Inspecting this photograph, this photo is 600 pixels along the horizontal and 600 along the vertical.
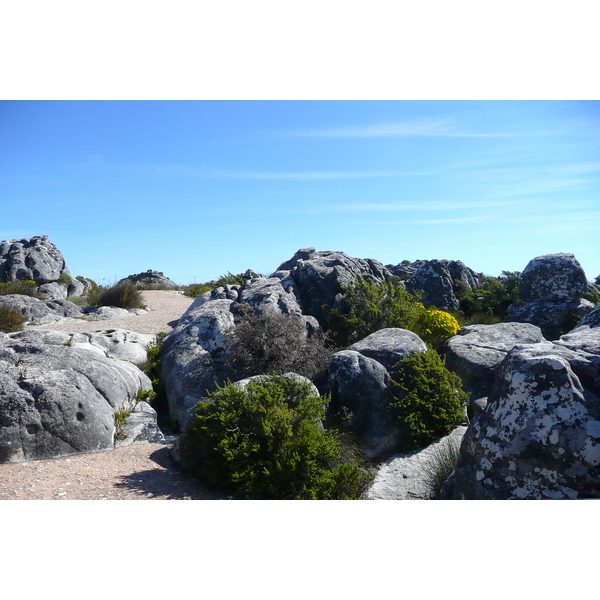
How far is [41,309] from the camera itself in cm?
1952

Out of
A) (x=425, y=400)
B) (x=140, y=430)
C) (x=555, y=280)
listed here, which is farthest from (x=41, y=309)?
(x=555, y=280)

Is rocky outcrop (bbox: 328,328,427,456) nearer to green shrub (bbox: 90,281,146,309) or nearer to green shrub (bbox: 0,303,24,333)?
green shrub (bbox: 0,303,24,333)

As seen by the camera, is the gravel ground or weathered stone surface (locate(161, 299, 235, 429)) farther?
weathered stone surface (locate(161, 299, 235, 429))

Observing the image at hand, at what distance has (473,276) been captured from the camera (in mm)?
24109

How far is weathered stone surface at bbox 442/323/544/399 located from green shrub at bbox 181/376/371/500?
4792 mm

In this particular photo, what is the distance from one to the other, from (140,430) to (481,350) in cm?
798

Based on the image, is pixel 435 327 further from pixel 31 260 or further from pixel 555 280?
pixel 31 260

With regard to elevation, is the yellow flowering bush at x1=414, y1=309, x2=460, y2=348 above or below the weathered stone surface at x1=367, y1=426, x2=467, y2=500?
above

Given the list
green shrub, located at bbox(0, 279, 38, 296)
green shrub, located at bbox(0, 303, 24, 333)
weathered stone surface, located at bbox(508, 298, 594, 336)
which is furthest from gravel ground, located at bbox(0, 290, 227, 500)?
green shrub, located at bbox(0, 279, 38, 296)

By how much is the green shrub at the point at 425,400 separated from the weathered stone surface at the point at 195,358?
3.94 metres

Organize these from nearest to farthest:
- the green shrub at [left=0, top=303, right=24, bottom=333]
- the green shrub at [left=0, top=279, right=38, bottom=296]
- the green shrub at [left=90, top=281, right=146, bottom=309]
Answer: the green shrub at [left=0, top=303, right=24, bottom=333] < the green shrub at [left=0, top=279, right=38, bottom=296] < the green shrub at [left=90, top=281, right=146, bottom=309]

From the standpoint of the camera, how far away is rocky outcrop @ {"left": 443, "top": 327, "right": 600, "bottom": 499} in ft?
14.4

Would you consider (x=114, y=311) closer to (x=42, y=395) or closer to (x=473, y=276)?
(x=42, y=395)

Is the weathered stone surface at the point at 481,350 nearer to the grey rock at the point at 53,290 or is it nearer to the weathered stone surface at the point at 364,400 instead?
the weathered stone surface at the point at 364,400
